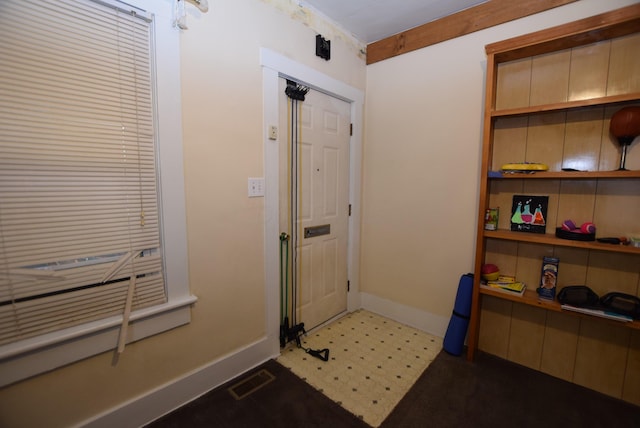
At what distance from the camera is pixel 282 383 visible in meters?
1.81

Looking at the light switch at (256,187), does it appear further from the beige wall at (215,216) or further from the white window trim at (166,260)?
the white window trim at (166,260)

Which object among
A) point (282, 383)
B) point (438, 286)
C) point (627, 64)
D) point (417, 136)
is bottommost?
point (282, 383)

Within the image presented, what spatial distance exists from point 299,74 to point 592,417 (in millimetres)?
2726

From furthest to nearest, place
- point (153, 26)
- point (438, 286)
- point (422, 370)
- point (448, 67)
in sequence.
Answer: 1. point (438, 286)
2. point (448, 67)
3. point (422, 370)
4. point (153, 26)

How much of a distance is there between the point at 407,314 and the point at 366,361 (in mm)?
712

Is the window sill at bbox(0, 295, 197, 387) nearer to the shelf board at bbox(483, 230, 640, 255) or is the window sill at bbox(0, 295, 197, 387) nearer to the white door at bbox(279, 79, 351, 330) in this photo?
the white door at bbox(279, 79, 351, 330)

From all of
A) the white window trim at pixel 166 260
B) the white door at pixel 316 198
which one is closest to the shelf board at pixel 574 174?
the white door at pixel 316 198

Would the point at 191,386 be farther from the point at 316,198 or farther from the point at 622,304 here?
the point at 622,304

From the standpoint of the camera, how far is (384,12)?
2.12m

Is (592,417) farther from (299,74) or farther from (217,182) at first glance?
(299,74)

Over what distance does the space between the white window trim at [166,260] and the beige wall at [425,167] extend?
1.72 meters

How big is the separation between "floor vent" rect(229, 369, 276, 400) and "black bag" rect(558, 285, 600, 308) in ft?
6.12

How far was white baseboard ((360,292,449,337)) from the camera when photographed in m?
2.38

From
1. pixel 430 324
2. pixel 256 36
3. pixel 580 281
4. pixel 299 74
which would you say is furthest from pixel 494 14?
pixel 430 324
